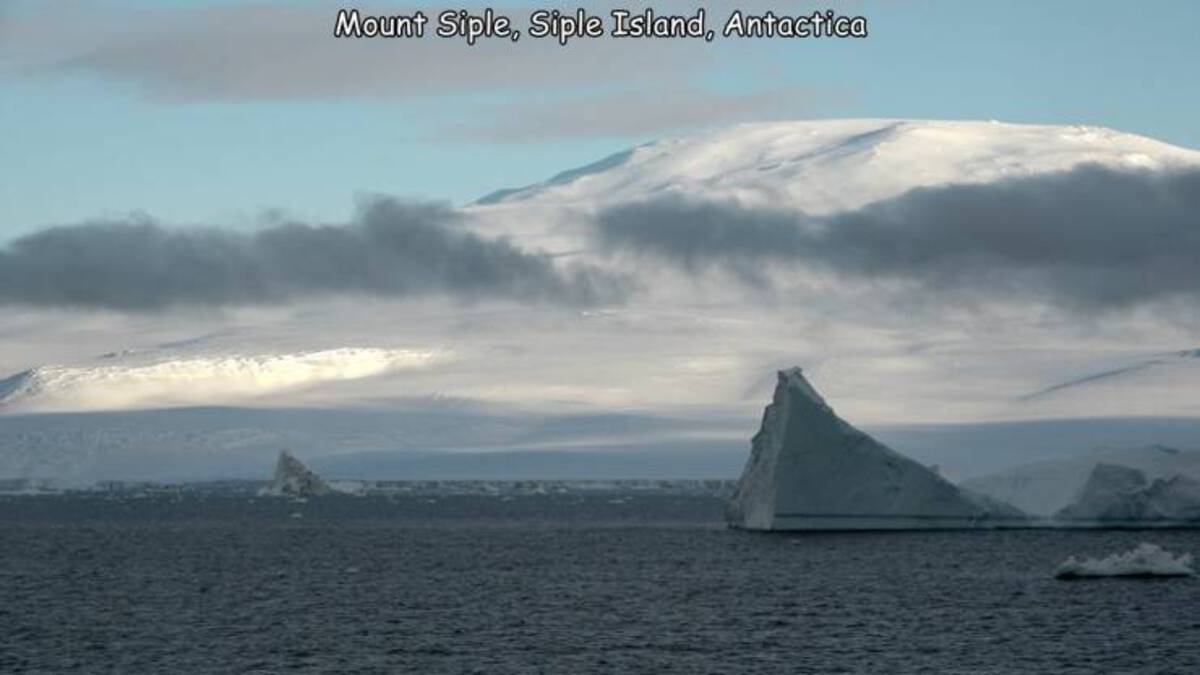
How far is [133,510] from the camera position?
647 feet

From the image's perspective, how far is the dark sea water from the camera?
5344 centimetres

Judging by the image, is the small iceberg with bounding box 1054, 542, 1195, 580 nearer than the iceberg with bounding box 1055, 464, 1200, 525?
→ Yes

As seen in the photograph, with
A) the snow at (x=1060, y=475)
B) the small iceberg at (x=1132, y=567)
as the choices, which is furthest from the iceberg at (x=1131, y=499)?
the small iceberg at (x=1132, y=567)

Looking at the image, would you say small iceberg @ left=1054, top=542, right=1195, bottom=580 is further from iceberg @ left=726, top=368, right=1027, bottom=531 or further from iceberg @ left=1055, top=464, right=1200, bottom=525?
iceberg @ left=1055, top=464, right=1200, bottom=525

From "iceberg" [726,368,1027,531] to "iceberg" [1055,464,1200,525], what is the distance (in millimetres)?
4480

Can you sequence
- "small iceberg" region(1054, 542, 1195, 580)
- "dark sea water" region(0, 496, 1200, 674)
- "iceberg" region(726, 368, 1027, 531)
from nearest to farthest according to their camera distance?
"dark sea water" region(0, 496, 1200, 674)
"small iceberg" region(1054, 542, 1195, 580)
"iceberg" region(726, 368, 1027, 531)

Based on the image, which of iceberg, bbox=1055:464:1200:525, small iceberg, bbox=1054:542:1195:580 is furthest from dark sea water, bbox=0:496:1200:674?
iceberg, bbox=1055:464:1200:525

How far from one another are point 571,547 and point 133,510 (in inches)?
3902

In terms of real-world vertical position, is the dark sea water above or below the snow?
below

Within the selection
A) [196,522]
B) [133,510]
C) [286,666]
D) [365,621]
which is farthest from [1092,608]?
[133,510]

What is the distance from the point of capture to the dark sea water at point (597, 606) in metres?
53.4

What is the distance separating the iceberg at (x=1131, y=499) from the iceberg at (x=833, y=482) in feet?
14.7

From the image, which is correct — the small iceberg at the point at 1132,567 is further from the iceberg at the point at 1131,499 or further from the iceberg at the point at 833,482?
the iceberg at the point at 1131,499

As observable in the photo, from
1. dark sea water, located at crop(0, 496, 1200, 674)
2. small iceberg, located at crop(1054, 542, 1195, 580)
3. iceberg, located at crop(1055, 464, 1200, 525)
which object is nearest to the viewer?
dark sea water, located at crop(0, 496, 1200, 674)
